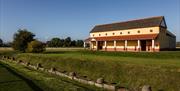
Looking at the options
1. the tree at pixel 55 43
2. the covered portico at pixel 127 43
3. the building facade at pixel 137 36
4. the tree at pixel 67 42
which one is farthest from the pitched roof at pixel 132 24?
the tree at pixel 55 43

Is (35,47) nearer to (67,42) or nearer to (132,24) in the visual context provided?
(132,24)

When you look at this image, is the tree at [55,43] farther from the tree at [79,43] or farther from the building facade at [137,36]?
the building facade at [137,36]

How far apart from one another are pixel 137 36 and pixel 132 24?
197 inches

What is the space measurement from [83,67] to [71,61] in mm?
2888

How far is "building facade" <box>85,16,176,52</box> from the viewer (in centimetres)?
4606

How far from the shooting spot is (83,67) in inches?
865

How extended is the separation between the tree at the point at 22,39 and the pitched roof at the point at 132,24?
20.2 metres

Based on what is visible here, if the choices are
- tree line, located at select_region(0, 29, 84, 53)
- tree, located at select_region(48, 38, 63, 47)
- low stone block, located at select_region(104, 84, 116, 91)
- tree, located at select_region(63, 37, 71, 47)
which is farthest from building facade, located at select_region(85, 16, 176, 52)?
tree, located at select_region(48, 38, 63, 47)

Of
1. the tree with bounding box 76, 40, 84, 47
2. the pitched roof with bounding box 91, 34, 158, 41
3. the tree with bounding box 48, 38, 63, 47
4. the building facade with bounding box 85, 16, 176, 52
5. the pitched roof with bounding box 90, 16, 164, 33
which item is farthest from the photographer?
the tree with bounding box 48, 38, 63, 47

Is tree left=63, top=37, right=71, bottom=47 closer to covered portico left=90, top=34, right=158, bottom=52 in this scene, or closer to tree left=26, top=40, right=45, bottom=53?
covered portico left=90, top=34, right=158, bottom=52

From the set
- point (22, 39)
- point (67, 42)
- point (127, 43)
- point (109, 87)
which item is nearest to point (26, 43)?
point (22, 39)

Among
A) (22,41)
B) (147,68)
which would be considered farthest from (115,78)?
(22,41)

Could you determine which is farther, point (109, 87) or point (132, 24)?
point (132, 24)

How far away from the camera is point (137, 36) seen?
49.2m
